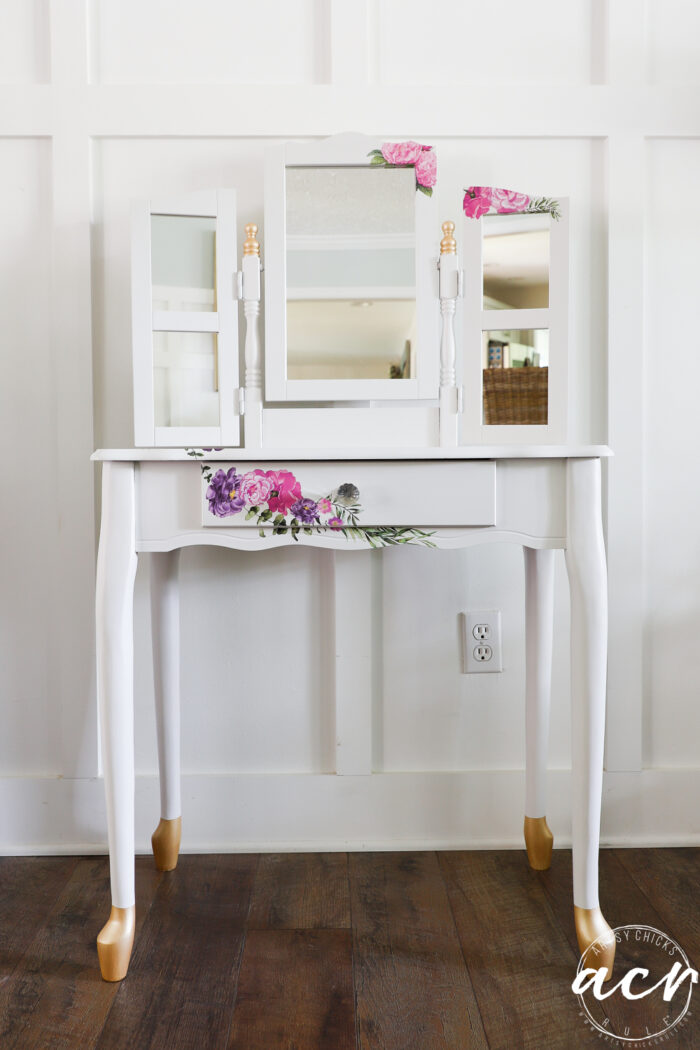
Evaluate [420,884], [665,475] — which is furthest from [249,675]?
[665,475]

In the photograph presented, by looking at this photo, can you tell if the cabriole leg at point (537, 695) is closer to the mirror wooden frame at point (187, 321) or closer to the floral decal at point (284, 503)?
the floral decal at point (284, 503)

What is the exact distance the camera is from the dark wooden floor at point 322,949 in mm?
987

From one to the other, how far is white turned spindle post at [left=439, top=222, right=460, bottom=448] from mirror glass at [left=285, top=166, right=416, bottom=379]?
6 cm

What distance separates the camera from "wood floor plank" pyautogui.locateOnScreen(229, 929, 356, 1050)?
3.18 feet

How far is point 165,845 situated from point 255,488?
0.77 metres

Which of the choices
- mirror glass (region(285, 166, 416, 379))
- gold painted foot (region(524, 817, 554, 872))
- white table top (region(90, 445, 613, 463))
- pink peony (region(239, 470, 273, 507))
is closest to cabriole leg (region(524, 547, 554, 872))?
gold painted foot (region(524, 817, 554, 872))

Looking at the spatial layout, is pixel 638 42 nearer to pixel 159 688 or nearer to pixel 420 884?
pixel 159 688

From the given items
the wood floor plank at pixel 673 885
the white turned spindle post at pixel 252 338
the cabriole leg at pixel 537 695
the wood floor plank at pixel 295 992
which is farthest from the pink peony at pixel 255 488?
the wood floor plank at pixel 673 885

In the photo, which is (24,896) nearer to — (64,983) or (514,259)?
(64,983)

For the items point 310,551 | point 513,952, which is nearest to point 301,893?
point 513,952

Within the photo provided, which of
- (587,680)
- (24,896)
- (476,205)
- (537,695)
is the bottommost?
(24,896)

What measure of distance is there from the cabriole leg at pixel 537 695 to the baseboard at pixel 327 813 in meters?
0.10

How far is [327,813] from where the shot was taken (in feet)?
4.97

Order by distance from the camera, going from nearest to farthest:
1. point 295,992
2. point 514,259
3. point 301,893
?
point 295,992, point 301,893, point 514,259
